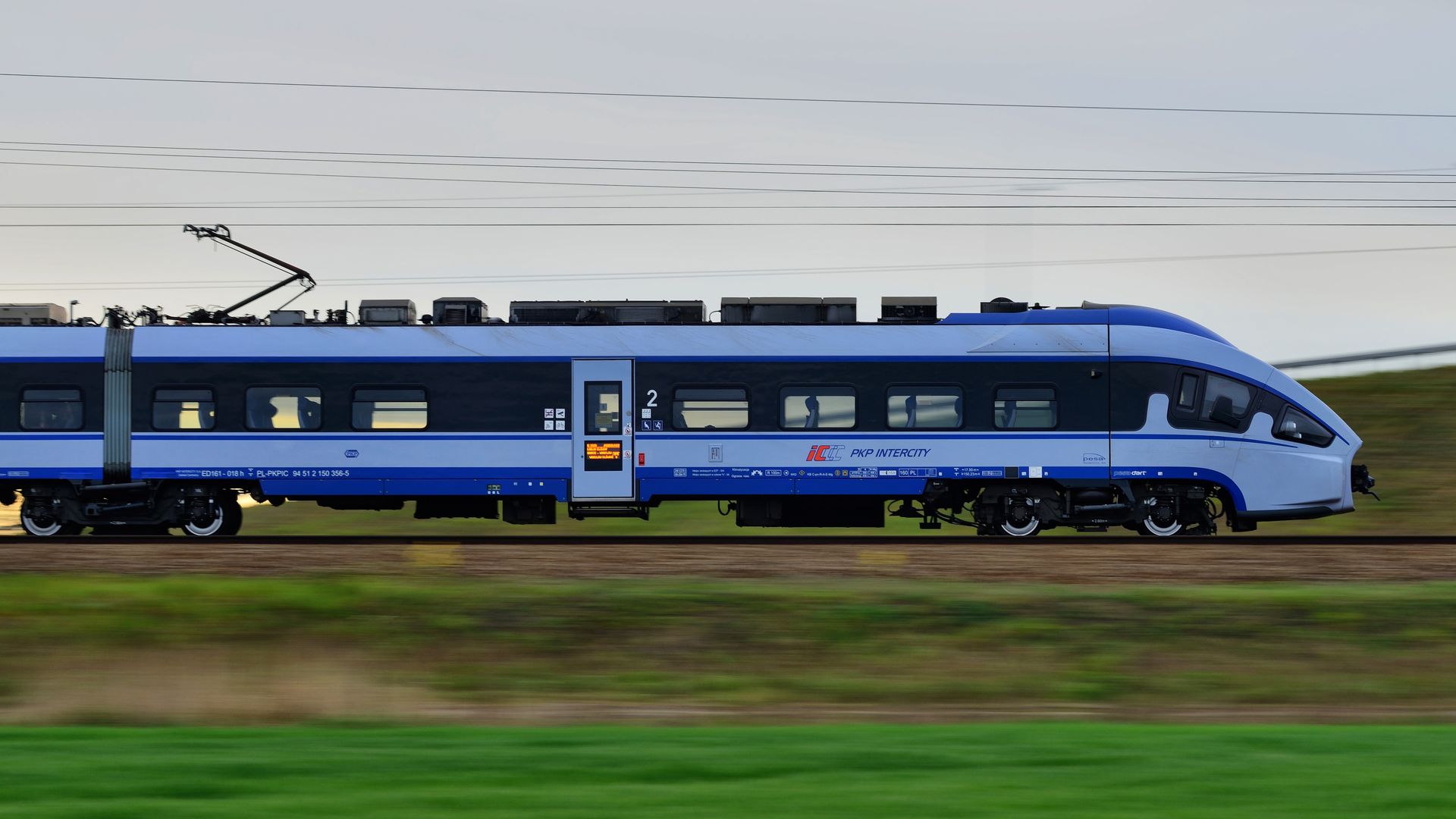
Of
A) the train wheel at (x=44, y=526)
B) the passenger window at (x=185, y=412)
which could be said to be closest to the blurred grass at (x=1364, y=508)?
the train wheel at (x=44, y=526)

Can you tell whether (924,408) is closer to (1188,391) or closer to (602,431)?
(1188,391)

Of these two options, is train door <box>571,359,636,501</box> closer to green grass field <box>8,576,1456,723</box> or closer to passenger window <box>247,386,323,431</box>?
passenger window <box>247,386,323,431</box>

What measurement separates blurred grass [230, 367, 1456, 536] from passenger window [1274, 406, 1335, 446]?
3.42 metres

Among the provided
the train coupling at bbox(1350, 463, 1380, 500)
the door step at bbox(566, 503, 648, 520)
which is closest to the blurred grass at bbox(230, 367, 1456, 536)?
the door step at bbox(566, 503, 648, 520)

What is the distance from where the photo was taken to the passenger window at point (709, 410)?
2186 cm

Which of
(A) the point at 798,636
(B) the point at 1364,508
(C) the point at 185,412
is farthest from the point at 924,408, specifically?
(C) the point at 185,412

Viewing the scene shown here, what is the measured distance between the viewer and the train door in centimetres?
2175

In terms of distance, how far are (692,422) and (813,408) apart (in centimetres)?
197

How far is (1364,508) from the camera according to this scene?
88.9 feet

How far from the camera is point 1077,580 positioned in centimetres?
1590

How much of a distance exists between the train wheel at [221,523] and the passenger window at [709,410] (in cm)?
758

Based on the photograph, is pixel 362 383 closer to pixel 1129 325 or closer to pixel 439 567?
pixel 439 567

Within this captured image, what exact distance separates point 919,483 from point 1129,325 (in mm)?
4405

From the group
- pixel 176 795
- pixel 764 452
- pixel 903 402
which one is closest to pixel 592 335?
pixel 764 452
